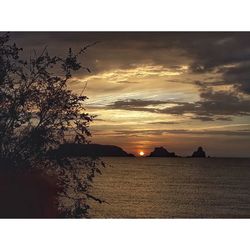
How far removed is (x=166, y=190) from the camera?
216 inches

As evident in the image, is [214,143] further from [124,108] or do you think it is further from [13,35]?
[13,35]

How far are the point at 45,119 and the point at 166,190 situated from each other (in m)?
1.05

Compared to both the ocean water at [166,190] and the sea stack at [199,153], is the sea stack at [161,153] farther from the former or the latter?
the sea stack at [199,153]

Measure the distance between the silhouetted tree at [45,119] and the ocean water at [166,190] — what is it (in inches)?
5.5

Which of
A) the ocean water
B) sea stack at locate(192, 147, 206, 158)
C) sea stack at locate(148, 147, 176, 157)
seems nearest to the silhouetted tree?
the ocean water

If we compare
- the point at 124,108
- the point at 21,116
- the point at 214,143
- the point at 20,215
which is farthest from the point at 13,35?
the point at 214,143

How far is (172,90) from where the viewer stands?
5.39 m

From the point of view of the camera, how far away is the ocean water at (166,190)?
533 cm

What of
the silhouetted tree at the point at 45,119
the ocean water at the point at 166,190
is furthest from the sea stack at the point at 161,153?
the silhouetted tree at the point at 45,119

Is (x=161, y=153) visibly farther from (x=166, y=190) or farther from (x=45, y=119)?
(x=45, y=119)

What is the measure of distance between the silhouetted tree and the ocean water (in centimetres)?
14

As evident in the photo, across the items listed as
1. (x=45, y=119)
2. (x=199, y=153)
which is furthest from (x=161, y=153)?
(x=45, y=119)
